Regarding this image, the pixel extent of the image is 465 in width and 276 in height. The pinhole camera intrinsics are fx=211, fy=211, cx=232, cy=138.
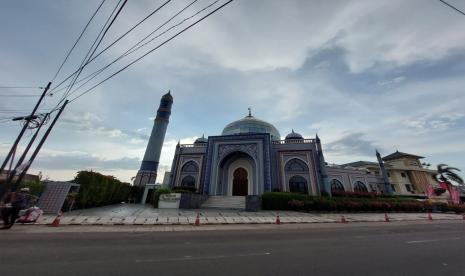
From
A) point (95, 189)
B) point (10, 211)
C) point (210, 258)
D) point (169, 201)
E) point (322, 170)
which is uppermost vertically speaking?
point (322, 170)

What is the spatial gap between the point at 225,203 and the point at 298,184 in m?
9.61

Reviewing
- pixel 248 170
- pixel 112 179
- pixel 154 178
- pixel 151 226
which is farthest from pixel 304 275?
pixel 154 178

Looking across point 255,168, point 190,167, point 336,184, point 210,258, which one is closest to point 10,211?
point 210,258

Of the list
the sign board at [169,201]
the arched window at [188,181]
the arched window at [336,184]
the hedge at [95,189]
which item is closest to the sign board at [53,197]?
the hedge at [95,189]

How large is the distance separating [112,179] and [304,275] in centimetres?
2092

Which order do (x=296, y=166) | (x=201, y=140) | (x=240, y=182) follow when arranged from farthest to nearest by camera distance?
(x=201, y=140) → (x=240, y=182) → (x=296, y=166)

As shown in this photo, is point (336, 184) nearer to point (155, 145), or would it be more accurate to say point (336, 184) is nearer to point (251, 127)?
point (251, 127)

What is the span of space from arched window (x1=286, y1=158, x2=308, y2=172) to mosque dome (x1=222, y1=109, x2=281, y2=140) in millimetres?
6686

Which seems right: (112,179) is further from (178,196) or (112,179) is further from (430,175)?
(430,175)

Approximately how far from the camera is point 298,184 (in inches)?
1025

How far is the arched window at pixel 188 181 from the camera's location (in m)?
28.9

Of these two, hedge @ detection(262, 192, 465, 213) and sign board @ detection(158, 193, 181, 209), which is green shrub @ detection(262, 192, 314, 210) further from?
sign board @ detection(158, 193, 181, 209)

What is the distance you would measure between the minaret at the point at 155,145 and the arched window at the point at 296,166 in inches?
860

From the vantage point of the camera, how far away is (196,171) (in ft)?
Answer: 96.0
